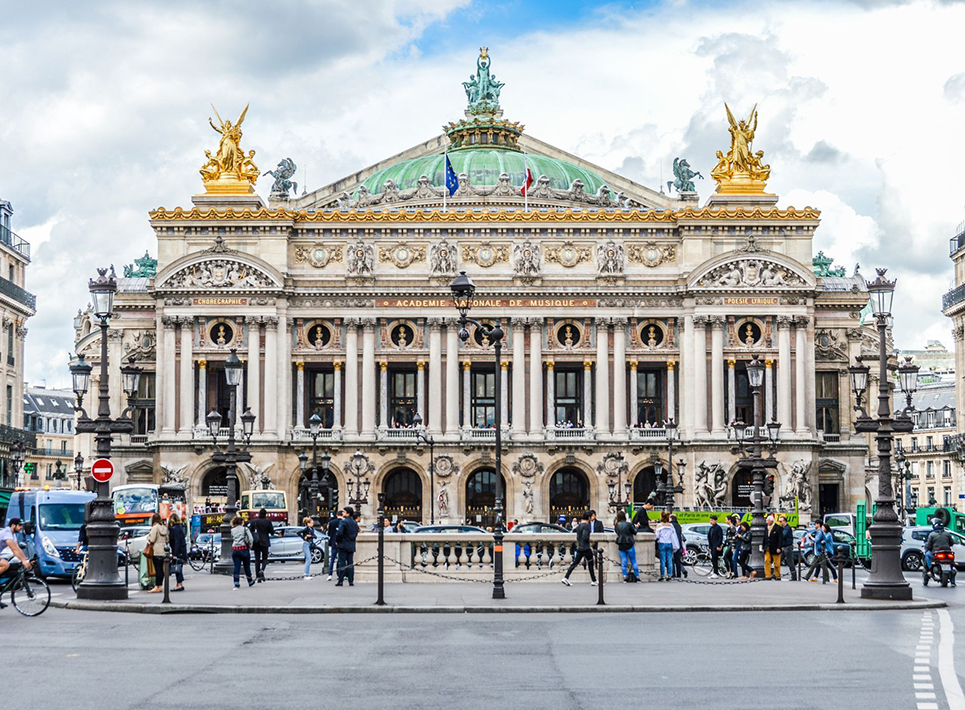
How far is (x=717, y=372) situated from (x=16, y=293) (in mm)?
43317

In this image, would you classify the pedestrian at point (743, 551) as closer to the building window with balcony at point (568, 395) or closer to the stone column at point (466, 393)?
the stone column at point (466, 393)

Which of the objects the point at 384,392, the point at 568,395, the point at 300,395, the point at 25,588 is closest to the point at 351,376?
the point at 384,392

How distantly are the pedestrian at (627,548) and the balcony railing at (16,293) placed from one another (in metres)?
54.7

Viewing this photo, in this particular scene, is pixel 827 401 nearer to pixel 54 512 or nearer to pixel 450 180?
pixel 450 180

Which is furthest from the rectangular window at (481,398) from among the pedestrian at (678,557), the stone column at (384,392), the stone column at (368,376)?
the pedestrian at (678,557)

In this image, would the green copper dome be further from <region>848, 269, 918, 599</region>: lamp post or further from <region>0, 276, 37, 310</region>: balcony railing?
<region>848, 269, 918, 599</region>: lamp post

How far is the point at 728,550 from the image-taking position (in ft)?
176

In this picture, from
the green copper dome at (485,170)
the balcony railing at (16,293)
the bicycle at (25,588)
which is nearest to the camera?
the bicycle at (25,588)

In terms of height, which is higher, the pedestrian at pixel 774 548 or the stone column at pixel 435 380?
the stone column at pixel 435 380

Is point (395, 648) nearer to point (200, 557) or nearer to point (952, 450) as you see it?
point (200, 557)

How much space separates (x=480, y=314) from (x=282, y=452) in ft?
49.2

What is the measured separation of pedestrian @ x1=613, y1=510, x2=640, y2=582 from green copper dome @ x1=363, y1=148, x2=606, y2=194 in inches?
2898

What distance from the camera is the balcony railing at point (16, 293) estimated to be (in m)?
90.9

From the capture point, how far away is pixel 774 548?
50.9 metres
